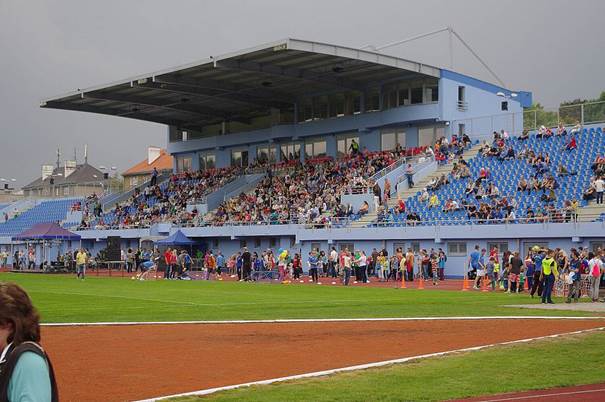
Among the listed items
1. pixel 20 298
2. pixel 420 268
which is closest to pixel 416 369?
pixel 20 298

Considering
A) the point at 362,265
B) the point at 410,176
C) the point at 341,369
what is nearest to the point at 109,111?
the point at 410,176

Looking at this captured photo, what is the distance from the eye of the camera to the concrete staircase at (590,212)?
39.4 metres

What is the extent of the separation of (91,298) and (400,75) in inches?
1270

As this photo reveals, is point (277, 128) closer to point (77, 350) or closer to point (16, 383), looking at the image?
point (77, 350)

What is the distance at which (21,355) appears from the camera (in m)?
4.43

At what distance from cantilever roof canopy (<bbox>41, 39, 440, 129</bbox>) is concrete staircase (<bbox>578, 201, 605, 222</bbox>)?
17049 millimetres

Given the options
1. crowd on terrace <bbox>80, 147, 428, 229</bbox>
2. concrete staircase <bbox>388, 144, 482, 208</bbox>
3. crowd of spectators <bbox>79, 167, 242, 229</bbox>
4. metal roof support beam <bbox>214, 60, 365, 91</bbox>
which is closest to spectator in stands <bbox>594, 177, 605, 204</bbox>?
concrete staircase <bbox>388, 144, 482, 208</bbox>

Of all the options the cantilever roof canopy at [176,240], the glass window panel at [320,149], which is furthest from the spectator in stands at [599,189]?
the glass window panel at [320,149]

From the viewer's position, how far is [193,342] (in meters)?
17.0

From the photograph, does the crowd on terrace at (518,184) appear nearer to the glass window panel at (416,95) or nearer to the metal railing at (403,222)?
the metal railing at (403,222)

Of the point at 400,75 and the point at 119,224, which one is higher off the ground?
the point at 400,75

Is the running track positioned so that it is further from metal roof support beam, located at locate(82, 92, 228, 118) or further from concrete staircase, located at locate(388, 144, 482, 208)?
metal roof support beam, located at locate(82, 92, 228, 118)

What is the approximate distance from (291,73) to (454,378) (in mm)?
45915

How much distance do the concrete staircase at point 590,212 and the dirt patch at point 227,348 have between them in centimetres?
2013
